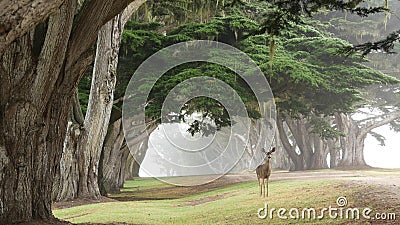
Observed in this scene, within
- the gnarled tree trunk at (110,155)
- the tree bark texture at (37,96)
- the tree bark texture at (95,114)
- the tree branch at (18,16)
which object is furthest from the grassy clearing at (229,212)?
the gnarled tree trunk at (110,155)

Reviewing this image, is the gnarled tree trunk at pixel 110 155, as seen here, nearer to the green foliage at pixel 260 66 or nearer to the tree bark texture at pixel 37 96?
the green foliage at pixel 260 66

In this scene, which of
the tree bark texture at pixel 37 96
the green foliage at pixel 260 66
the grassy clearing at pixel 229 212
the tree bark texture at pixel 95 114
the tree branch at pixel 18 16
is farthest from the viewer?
the green foliage at pixel 260 66

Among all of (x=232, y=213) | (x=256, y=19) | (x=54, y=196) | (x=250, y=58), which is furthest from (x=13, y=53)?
(x=256, y=19)

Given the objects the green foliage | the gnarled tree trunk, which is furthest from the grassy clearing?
the gnarled tree trunk

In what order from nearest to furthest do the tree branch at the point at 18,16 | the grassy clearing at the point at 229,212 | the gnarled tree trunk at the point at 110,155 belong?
the tree branch at the point at 18,16
the grassy clearing at the point at 229,212
the gnarled tree trunk at the point at 110,155

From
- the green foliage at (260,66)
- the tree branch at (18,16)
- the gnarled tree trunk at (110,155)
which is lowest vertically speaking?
the gnarled tree trunk at (110,155)

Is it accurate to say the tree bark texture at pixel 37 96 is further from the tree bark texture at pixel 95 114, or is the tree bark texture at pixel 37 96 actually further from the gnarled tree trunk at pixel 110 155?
the gnarled tree trunk at pixel 110 155

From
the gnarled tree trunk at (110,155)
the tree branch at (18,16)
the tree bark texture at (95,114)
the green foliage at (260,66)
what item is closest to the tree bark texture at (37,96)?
the tree branch at (18,16)

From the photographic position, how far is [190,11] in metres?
17.5

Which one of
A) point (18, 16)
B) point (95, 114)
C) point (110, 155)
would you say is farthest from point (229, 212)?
point (110, 155)

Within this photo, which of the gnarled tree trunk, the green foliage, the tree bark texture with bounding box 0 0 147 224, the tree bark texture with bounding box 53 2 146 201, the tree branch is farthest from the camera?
the gnarled tree trunk

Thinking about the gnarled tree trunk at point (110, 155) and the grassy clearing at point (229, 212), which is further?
the gnarled tree trunk at point (110, 155)

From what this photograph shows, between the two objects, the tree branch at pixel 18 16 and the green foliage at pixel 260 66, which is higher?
the green foliage at pixel 260 66

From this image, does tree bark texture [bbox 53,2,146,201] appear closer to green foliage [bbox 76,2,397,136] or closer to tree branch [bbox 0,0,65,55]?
green foliage [bbox 76,2,397,136]
